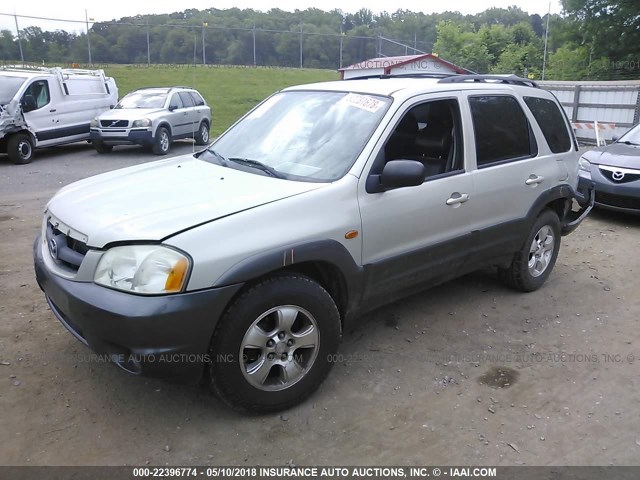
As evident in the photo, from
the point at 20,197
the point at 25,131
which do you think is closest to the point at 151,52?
the point at 25,131

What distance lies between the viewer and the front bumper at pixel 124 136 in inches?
521

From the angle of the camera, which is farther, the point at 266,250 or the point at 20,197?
the point at 20,197

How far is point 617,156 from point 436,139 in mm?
4941

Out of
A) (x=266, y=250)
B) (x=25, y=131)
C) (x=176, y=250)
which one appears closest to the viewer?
(x=176, y=250)

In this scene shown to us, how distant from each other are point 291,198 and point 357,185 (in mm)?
469

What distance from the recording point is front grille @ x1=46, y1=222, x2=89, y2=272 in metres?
2.95

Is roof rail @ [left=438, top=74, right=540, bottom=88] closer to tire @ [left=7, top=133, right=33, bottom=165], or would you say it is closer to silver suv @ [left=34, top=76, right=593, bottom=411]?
silver suv @ [left=34, top=76, right=593, bottom=411]

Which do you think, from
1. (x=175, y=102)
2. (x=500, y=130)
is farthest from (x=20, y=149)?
(x=500, y=130)

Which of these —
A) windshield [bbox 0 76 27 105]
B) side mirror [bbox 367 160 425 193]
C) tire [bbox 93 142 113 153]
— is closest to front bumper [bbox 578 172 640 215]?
side mirror [bbox 367 160 425 193]

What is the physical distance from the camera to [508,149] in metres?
4.48

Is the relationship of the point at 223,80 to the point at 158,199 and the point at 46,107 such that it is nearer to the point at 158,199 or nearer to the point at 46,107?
the point at 46,107

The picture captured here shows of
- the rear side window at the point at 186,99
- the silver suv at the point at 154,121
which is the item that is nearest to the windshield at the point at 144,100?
the silver suv at the point at 154,121

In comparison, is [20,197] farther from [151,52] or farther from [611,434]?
[151,52]

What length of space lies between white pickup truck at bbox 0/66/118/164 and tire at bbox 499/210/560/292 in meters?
11.1
